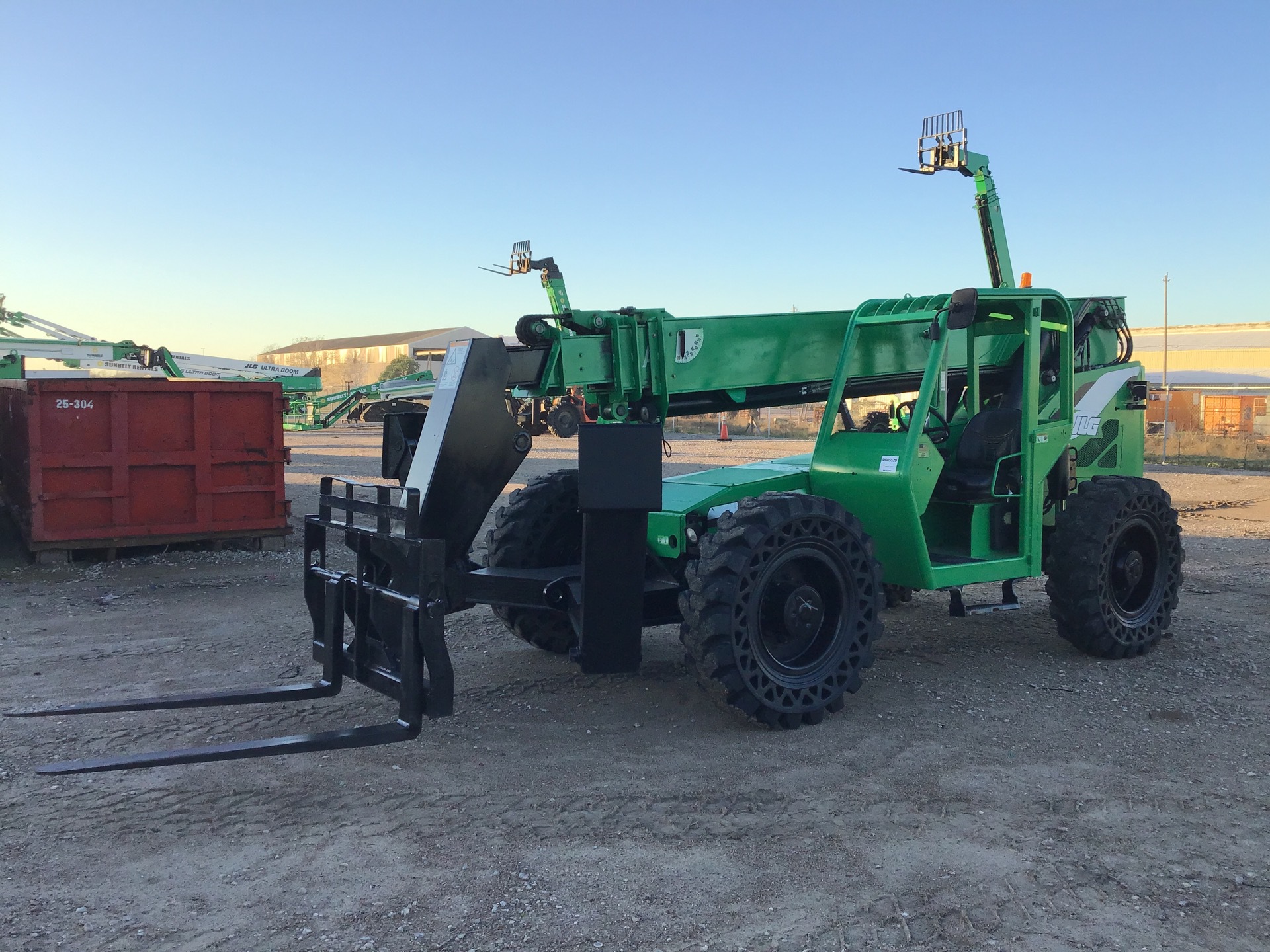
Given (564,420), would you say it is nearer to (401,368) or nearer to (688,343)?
(688,343)

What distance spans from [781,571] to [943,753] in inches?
48.5

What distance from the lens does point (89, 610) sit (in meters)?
9.09

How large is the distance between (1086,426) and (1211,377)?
4714 centimetres

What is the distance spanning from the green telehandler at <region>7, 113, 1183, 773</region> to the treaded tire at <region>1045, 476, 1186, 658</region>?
20mm

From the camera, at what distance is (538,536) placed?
6.78 metres

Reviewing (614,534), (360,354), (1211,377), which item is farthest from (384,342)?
(614,534)

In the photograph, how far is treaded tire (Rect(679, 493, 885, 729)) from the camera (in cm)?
547

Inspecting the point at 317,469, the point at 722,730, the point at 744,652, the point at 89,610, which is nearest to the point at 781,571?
the point at 744,652

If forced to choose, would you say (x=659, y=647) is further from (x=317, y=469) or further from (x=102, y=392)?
(x=317, y=469)

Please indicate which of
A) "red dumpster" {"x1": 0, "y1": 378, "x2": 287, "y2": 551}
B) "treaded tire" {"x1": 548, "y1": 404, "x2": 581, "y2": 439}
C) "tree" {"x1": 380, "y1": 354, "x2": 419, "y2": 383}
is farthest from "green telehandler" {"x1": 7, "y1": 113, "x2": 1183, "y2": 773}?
"tree" {"x1": 380, "y1": 354, "x2": 419, "y2": 383}

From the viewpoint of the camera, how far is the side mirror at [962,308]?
5.94m

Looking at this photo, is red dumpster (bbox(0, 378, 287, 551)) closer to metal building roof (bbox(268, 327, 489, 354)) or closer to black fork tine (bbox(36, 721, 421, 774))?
black fork tine (bbox(36, 721, 421, 774))

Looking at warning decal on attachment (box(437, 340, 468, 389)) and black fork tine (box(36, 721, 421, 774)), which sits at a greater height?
warning decal on attachment (box(437, 340, 468, 389))

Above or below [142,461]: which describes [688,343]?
above
